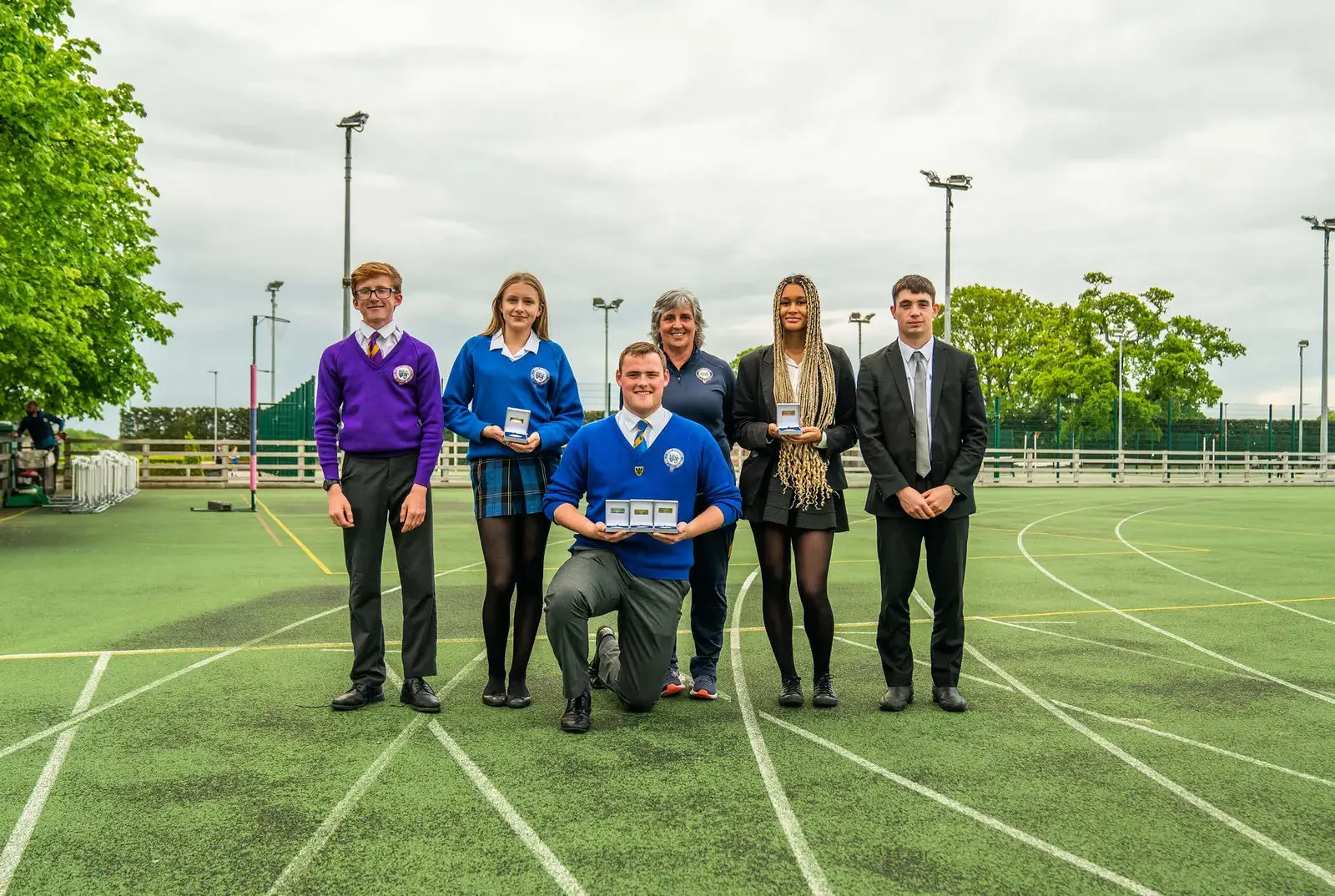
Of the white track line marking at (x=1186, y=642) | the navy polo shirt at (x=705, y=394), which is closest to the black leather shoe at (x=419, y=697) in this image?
the navy polo shirt at (x=705, y=394)

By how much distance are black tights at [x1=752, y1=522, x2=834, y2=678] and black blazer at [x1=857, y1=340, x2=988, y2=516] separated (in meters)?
0.41

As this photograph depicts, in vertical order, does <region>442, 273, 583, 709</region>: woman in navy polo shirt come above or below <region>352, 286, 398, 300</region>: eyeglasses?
below

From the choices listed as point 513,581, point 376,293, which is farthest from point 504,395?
point 513,581

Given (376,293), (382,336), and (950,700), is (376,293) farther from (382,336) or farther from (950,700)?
(950,700)

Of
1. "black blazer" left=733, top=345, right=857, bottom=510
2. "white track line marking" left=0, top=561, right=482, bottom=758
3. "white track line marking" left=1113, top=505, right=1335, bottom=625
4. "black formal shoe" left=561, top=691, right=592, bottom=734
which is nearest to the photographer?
"white track line marking" left=0, top=561, right=482, bottom=758

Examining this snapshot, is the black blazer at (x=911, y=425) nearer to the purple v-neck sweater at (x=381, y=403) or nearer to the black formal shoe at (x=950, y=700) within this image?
Result: the black formal shoe at (x=950, y=700)

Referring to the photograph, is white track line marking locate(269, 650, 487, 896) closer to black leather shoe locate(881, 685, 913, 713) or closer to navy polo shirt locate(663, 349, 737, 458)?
navy polo shirt locate(663, 349, 737, 458)

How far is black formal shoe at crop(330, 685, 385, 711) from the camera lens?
16.1 ft

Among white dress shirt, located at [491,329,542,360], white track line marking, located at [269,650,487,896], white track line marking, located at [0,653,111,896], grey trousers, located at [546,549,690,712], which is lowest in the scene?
white track line marking, located at [0,653,111,896]

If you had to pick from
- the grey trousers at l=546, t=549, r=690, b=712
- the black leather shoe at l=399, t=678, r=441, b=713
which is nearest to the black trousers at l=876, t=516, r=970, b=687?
the grey trousers at l=546, t=549, r=690, b=712

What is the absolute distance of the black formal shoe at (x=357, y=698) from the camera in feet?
16.1

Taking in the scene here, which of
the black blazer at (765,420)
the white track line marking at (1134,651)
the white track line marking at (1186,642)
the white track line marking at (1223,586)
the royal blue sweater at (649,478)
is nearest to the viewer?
the royal blue sweater at (649,478)

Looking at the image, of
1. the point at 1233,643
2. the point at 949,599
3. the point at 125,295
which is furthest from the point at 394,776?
the point at 125,295

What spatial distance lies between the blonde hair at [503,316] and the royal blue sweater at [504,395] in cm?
5
